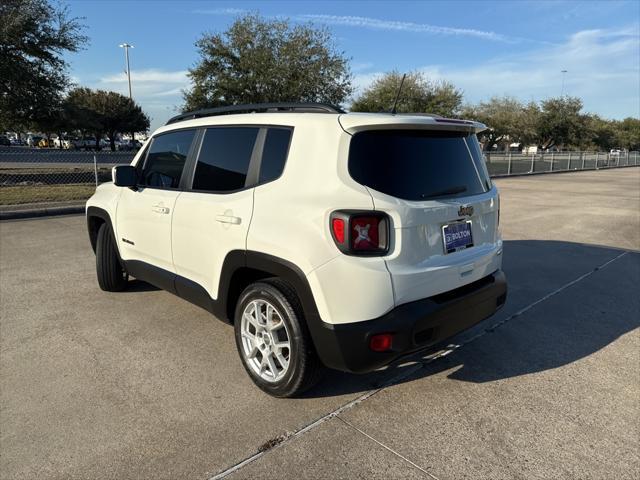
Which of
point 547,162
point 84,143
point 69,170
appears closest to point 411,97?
point 547,162

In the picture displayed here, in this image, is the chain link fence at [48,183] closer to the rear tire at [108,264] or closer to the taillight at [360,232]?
the rear tire at [108,264]

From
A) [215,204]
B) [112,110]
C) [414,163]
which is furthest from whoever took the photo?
[112,110]

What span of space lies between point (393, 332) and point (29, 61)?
18.9m

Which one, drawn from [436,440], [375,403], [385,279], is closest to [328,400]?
[375,403]

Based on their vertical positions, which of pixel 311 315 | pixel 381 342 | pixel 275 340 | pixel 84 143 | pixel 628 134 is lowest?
pixel 275 340

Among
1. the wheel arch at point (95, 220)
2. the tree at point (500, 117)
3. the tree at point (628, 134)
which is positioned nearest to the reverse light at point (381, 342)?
the wheel arch at point (95, 220)

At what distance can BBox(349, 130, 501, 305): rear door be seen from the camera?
2.55 meters

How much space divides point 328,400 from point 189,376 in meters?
1.02

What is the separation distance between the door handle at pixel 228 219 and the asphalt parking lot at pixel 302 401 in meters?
1.09

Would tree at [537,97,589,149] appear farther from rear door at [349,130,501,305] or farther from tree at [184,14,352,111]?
rear door at [349,130,501,305]

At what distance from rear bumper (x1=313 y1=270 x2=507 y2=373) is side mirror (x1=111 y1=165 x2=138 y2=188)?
249 cm

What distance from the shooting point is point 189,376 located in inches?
130

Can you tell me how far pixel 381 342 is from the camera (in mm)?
2535

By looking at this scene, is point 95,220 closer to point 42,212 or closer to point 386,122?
point 386,122
